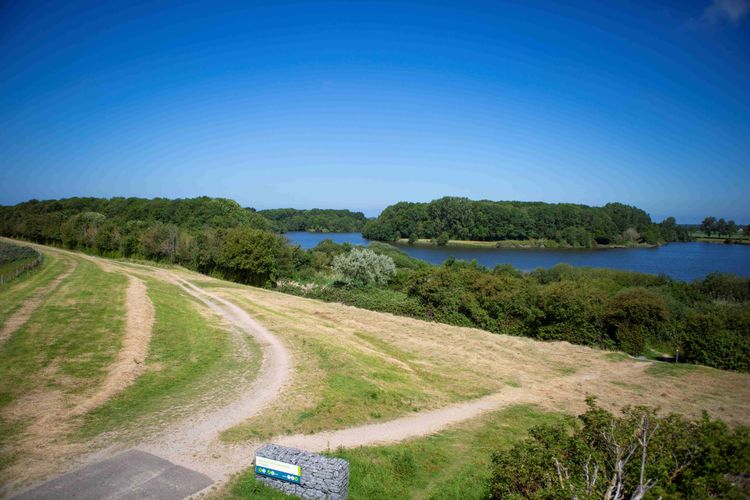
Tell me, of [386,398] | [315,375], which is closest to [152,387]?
[315,375]

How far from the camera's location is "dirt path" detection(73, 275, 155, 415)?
1388cm

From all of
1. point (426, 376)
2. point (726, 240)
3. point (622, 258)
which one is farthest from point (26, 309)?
point (726, 240)

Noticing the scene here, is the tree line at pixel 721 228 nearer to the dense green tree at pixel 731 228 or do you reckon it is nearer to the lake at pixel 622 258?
the dense green tree at pixel 731 228

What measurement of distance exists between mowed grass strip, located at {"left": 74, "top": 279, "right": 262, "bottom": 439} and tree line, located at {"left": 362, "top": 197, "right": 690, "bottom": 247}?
101803 millimetres

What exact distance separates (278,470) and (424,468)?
4.30 m

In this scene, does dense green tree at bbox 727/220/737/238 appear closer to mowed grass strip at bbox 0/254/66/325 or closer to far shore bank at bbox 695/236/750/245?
far shore bank at bbox 695/236/750/245

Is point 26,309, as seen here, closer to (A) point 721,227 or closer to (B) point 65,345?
(B) point 65,345

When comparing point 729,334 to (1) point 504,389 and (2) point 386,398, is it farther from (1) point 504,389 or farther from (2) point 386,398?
(2) point 386,398

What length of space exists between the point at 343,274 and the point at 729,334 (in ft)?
109

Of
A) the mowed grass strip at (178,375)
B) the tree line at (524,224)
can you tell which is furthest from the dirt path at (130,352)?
the tree line at (524,224)

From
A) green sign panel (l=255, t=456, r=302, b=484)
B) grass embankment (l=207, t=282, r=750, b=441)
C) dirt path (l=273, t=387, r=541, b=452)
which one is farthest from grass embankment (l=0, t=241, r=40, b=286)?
green sign panel (l=255, t=456, r=302, b=484)

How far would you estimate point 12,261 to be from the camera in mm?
40000

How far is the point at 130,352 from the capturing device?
712 inches

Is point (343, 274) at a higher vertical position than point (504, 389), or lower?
higher
